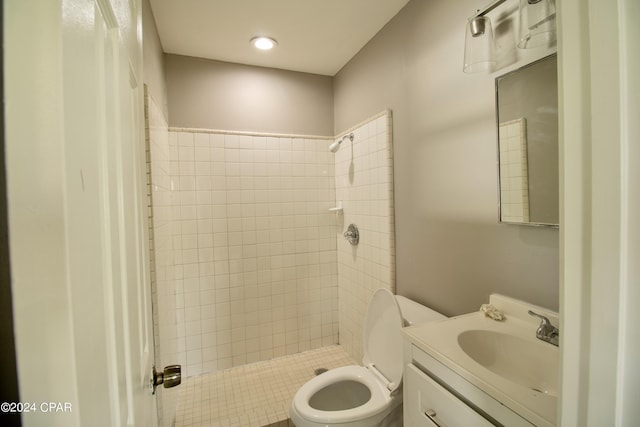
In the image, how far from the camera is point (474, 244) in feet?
4.11

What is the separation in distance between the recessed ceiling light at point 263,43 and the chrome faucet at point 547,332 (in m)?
2.15

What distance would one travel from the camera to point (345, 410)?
1.37 meters

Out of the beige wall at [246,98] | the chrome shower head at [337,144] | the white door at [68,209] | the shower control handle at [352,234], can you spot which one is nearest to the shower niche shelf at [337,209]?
the shower control handle at [352,234]

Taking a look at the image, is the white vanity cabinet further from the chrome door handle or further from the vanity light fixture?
the vanity light fixture

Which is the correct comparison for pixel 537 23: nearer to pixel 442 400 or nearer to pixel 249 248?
pixel 442 400

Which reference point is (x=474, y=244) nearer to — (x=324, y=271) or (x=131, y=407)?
(x=131, y=407)

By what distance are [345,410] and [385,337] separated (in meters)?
0.40

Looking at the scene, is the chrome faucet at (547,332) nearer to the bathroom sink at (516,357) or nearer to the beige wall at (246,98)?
the bathroom sink at (516,357)

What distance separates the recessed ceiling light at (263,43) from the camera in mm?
1916

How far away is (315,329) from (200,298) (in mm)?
1023

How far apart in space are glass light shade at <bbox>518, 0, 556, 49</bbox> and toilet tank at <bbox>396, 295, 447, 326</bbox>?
1161 millimetres

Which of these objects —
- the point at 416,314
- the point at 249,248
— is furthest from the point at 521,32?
the point at 249,248

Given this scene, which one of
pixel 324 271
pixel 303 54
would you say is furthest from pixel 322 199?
pixel 303 54

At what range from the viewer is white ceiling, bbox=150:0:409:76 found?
5.24ft
